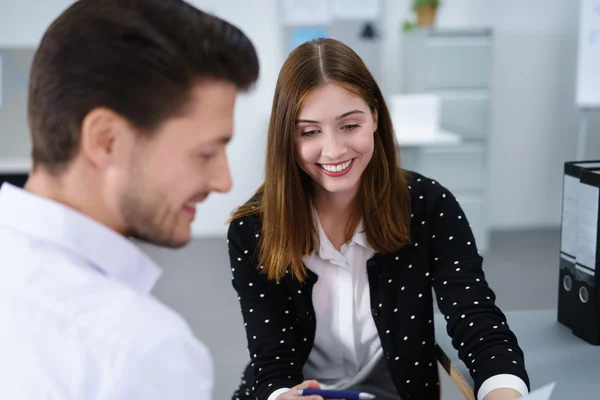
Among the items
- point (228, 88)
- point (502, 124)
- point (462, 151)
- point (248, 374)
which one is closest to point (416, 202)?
point (248, 374)

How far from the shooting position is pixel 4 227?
0.74 m

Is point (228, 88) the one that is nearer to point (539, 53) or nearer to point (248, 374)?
point (248, 374)

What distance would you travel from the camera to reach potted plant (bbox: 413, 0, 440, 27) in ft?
15.4

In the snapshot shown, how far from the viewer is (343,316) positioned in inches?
60.3

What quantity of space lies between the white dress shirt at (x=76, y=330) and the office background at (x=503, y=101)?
3963 mm

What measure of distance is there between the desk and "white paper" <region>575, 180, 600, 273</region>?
162 millimetres

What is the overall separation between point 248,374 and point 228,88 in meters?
0.89

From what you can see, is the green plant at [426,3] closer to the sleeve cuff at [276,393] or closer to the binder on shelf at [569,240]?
the binder on shelf at [569,240]

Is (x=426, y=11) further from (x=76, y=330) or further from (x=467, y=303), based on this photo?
(x=76, y=330)

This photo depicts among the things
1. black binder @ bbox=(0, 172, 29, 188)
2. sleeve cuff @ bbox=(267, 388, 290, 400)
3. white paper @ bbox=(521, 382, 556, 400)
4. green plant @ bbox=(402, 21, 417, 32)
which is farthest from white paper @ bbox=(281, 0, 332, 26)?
white paper @ bbox=(521, 382, 556, 400)

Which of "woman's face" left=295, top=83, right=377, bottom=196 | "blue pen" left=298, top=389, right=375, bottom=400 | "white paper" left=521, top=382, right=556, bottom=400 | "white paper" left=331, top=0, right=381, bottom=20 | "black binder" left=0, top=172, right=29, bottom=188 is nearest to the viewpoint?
"white paper" left=521, top=382, right=556, bottom=400

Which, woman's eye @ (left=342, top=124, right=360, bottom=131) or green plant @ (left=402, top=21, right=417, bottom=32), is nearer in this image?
woman's eye @ (left=342, top=124, right=360, bottom=131)

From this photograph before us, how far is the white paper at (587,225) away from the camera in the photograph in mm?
1380

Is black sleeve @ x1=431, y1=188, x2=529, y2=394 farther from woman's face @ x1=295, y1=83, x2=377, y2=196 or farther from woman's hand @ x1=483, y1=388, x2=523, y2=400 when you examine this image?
woman's face @ x1=295, y1=83, x2=377, y2=196
